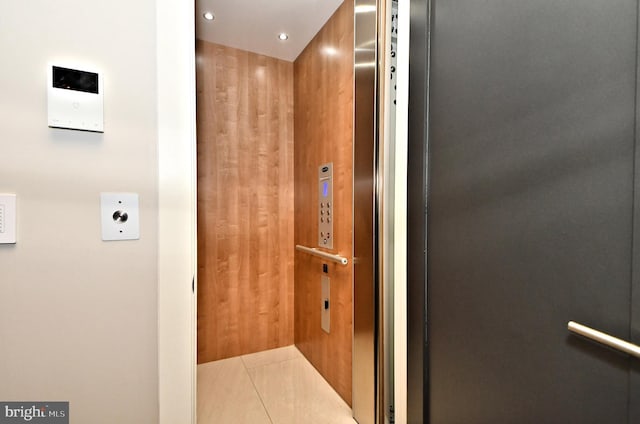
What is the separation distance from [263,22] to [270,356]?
2.63 m

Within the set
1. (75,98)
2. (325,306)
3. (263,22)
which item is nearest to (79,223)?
(75,98)

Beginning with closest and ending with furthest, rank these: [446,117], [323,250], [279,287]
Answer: [446,117] → [323,250] → [279,287]

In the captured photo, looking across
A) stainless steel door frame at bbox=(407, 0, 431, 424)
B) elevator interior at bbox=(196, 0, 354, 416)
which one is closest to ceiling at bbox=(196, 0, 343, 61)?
elevator interior at bbox=(196, 0, 354, 416)

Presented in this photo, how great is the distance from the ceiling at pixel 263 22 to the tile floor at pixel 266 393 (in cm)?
258

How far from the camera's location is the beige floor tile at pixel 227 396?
1658 millimetres

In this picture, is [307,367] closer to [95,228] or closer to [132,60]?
[95,228]

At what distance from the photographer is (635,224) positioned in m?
0.65

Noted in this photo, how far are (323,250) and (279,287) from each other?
74 centimetres

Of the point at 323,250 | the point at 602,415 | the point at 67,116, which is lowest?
the point at 602,415

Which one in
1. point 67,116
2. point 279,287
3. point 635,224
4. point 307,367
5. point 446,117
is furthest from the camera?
point 279,287

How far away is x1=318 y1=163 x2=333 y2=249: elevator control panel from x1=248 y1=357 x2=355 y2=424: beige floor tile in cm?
99

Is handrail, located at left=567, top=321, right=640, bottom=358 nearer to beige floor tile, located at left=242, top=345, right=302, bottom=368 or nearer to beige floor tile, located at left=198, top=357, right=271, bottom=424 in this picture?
beige floor tile, located at left=198, top=357, right=271, bottom=424

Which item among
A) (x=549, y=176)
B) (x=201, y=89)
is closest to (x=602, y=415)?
(x=549, y=176)

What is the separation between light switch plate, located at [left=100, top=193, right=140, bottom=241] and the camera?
81 centimetres
